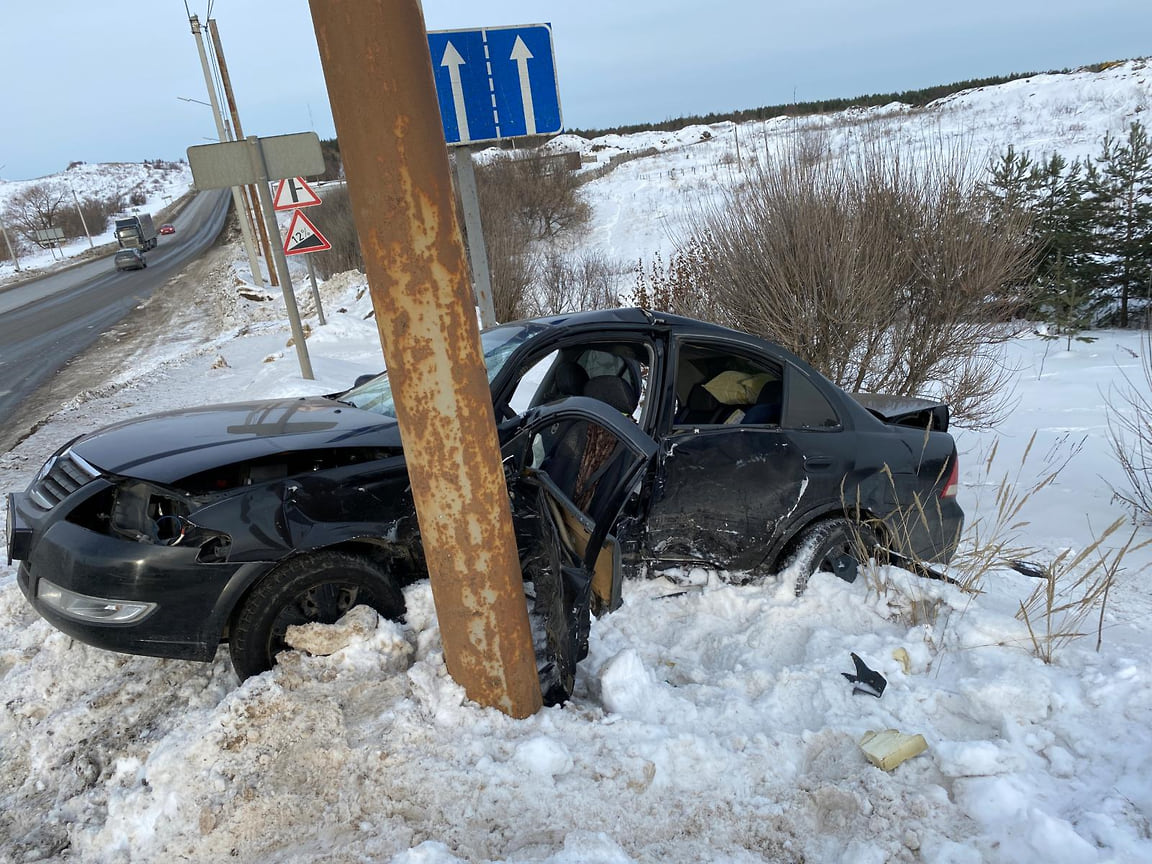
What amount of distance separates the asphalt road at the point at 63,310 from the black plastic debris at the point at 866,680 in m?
10.3

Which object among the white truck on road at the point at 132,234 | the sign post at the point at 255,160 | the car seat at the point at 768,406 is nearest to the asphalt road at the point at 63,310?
the white truck on road at the point at 132,234

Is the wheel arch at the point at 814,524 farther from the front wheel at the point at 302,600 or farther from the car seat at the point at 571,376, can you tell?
the front wheel at the point at 302,600

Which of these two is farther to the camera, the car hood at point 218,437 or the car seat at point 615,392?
the car seat at point 615,392

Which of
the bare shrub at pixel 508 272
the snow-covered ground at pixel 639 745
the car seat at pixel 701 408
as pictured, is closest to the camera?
the snow-covered ground at pixel 639 745

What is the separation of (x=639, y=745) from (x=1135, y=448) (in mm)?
7236

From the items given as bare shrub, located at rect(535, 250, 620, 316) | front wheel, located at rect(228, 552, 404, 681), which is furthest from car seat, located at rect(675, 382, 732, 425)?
bare shrub, located at rect(535, 250, 620, 316)

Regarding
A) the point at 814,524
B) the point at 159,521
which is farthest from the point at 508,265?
the point at 159,521

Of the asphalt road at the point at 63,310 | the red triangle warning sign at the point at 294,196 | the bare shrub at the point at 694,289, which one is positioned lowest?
the asphalt road at the point at 63,310

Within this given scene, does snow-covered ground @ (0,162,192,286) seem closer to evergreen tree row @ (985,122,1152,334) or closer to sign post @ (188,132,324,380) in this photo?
sign post @ (188,132,324,380)

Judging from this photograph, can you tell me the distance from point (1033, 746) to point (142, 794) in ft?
8.80

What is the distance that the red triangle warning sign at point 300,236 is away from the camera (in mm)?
10523

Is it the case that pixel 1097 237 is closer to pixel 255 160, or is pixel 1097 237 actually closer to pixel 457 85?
pixel 457 85

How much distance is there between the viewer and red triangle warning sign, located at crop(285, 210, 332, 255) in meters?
10.5

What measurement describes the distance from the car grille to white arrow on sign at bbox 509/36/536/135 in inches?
160
